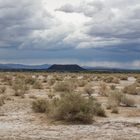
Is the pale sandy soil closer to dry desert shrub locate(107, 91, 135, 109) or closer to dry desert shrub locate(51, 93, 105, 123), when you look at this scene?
dry desert shrub locate(51, 93, 105, 123)

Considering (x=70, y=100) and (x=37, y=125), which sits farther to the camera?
(x=70, y=100)

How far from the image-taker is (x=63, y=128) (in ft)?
56.6

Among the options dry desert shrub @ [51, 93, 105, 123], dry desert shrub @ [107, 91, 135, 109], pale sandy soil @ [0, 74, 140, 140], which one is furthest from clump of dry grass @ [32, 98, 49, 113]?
dry desert shrub @ [107, 91, 135, 109]

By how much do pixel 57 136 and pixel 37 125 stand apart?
249 cm

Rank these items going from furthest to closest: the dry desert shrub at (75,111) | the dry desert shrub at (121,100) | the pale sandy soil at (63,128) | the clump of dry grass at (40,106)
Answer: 1. the dry desert shrub at (121,100)
2. the clump of dry grass at (40,106)
3. the dry desert shrub at (75,111)
4. the pale sandy soil at (63,128)

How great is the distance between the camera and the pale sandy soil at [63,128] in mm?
15617

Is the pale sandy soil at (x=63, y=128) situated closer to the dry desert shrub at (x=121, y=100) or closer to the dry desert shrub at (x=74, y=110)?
the dry desert shrub at (x=74, y=110)

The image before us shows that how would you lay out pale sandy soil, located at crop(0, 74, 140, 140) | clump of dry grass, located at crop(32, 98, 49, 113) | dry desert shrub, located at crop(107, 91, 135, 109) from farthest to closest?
dry desert shrub, located at crop(107, 91, 135, 109)
clump of dry grass, located at crop(32, 98, 49, 113)
pale sandy soil, located at crop(0, 74, 140, 140)

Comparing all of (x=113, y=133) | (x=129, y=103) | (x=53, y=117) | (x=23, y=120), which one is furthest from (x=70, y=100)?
(x=129, y=103)

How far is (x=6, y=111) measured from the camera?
878 inches

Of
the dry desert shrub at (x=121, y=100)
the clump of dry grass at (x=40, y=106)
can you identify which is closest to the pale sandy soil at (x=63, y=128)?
the clump of dry grass at (x=40, y=106)

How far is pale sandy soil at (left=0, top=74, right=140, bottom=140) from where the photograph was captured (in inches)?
615

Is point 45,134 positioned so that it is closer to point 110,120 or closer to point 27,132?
point 27,132

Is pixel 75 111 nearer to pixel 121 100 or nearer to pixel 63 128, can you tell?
pixel 63 128
